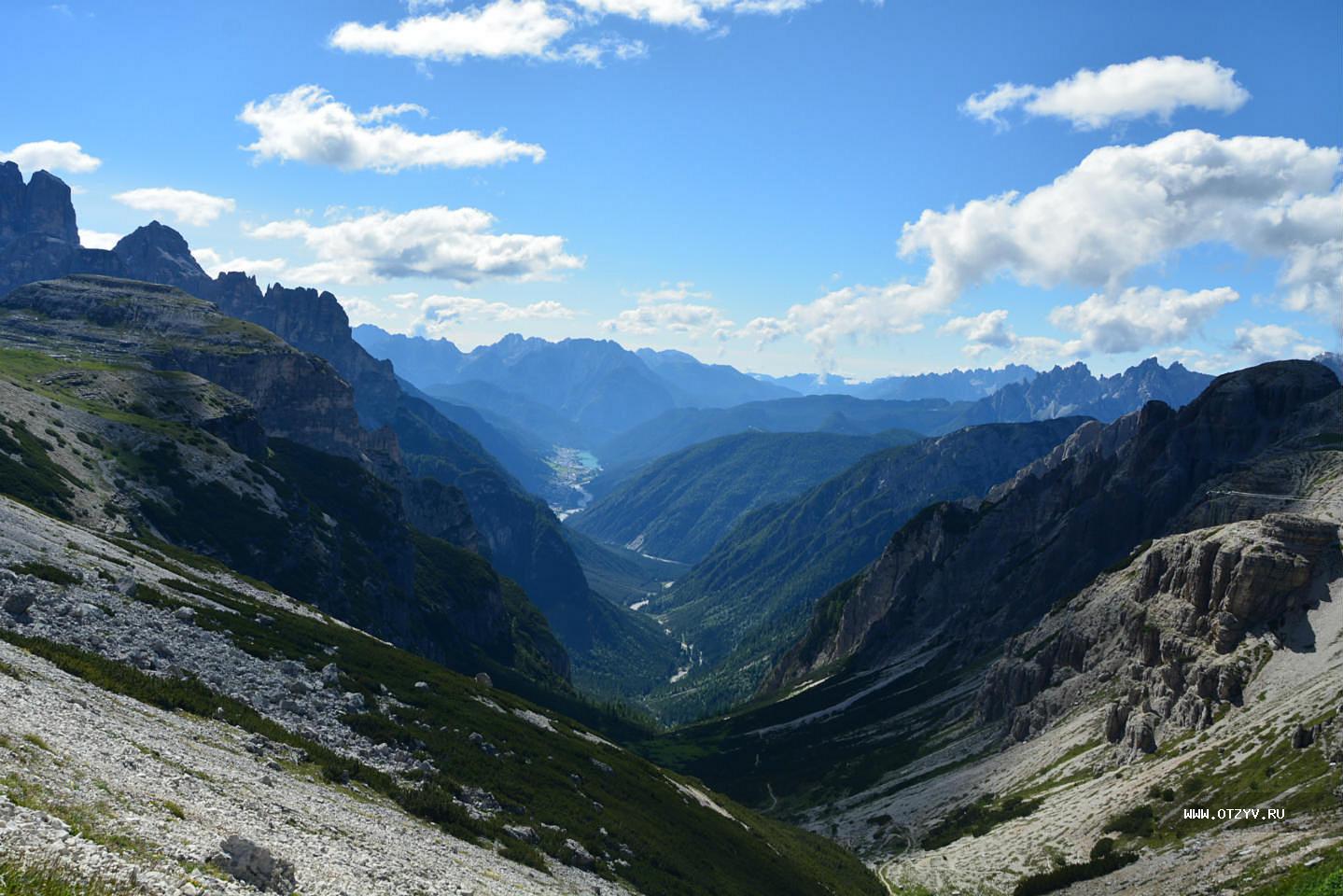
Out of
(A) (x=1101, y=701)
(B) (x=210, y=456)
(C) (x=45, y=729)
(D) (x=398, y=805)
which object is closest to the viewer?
(C) (x=45, y=729)

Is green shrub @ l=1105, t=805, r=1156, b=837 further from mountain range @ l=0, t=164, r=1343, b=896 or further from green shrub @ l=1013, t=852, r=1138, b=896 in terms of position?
green shrub @ l=1013, t=852, r=1138, b=896

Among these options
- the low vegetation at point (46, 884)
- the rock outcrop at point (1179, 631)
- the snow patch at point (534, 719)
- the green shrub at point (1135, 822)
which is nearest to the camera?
the low vegetation at point (46, 884)

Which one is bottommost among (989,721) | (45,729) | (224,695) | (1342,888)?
(989,721)

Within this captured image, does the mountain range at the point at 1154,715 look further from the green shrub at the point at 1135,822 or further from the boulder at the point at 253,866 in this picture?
the boulder at the point at 253,866

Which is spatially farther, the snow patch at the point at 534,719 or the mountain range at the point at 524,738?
the snow patch at the point at 534,719

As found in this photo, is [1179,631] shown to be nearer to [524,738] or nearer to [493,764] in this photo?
[524,738]

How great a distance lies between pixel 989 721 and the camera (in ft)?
570

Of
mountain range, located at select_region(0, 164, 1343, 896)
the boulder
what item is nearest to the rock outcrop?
mountain range, located at select_region(0, 164, 1343, 896)

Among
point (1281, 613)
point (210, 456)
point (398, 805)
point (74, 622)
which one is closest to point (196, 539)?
point (210, 456)

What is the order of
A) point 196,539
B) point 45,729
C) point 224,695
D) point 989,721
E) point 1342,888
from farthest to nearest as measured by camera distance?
point 989,721
point 196,539
point 224,695
point 1342,888
point 45,729

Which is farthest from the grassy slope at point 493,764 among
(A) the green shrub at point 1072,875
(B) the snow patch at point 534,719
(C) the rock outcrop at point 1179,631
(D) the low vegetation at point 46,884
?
(C) the rock outcrop at point 1179,631

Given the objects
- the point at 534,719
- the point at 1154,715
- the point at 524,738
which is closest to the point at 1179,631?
the point at 1154,715

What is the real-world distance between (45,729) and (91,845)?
43.5 feet

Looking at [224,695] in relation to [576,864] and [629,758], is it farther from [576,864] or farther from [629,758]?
[629,758]
